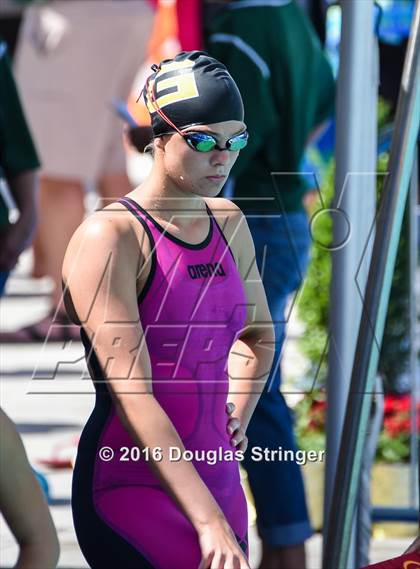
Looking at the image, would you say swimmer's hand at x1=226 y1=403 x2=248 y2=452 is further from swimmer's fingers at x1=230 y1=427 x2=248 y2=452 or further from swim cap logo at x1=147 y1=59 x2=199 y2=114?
swim cap logo at x1=147 y1=59 x2=199 y2=114

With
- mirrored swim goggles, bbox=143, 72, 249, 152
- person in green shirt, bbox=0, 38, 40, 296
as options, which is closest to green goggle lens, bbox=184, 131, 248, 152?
mirrored swim goggles, bbox=143, 72, 249, 152

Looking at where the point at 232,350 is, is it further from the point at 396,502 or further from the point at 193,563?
the point at 396,502

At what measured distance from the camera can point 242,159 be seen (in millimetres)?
4184

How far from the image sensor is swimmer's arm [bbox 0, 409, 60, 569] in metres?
2.38

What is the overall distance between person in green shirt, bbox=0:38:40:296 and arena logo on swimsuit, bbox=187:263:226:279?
65.0 inches

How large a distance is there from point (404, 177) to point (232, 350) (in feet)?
2.03

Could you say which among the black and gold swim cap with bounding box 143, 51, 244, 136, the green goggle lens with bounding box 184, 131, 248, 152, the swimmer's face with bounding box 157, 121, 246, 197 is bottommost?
the swimmer's face with bounding box 157, 121, 246, 197

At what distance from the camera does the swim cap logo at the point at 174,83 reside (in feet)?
9.21

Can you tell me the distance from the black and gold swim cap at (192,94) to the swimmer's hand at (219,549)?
0.71 metres

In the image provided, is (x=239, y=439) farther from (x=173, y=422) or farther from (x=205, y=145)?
(x=205, y=145)

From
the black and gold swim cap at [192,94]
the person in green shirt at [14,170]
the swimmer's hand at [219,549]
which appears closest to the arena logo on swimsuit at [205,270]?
the black and gold swim cap at [192,94]

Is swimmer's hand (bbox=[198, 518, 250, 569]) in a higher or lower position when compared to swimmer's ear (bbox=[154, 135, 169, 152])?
lower

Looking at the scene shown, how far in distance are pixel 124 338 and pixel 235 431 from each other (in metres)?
0.33

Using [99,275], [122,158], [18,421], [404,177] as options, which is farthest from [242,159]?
[122,158]
